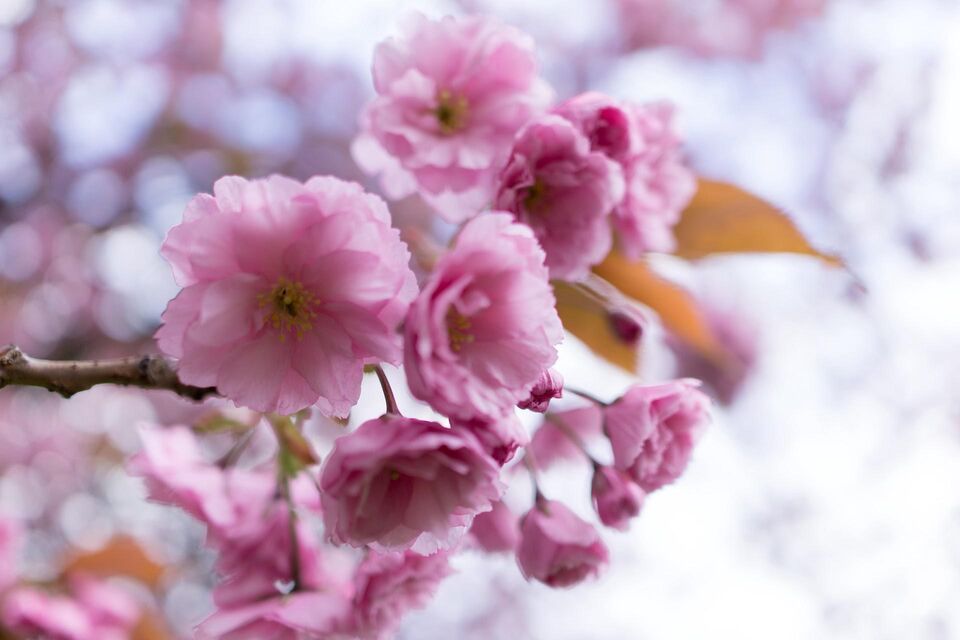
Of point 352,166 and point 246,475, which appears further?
point 352,166

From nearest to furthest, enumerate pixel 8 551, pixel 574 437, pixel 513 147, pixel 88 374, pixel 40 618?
pixel 88 374 < pixel 513 147 < pixel 574 437 < pixel 40 618 < pixel 8 551

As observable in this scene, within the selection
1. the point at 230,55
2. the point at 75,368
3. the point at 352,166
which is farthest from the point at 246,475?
the point at 230,55

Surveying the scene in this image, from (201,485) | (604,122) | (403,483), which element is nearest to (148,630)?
(201,485)

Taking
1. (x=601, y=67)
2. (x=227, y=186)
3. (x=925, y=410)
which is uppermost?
(x=227, y=186)

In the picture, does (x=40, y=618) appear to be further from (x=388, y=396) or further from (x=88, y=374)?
(x=388, y=396)

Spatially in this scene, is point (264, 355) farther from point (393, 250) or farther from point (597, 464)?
point (597, 464)
